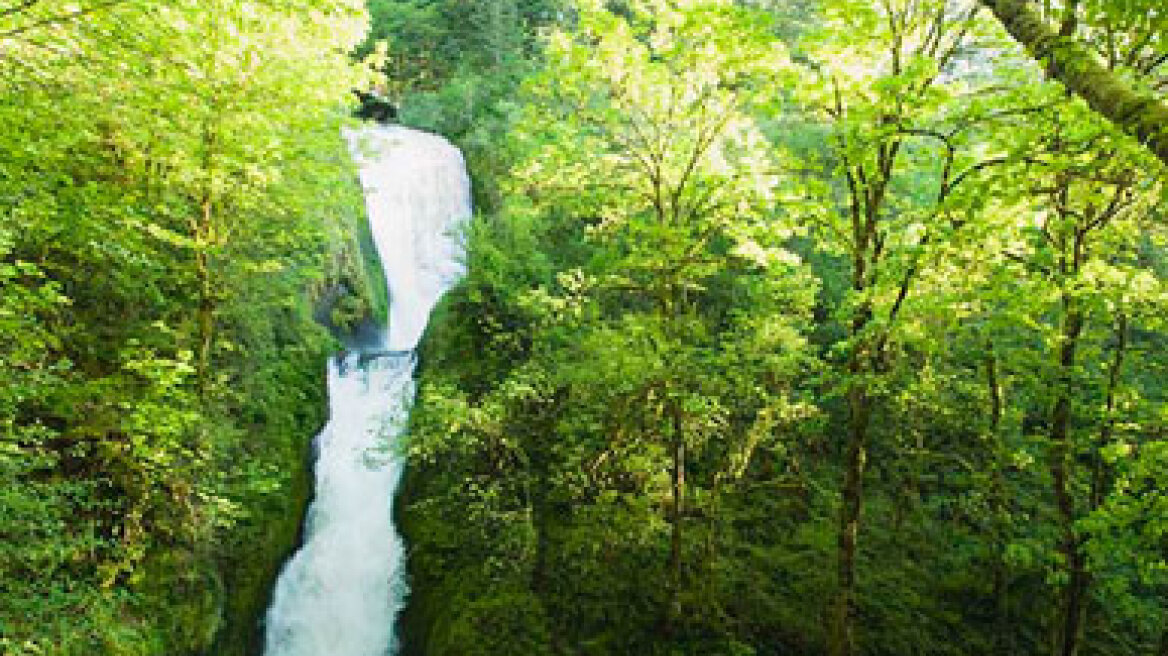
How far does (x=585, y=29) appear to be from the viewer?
6605 millimetres

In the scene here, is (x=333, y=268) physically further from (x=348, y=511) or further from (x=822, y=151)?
(x=822, y=151)

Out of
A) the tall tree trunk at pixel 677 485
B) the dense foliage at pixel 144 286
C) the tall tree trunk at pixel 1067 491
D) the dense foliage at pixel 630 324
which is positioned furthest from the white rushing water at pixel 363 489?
the tall tree trunk at pixel 1067 491

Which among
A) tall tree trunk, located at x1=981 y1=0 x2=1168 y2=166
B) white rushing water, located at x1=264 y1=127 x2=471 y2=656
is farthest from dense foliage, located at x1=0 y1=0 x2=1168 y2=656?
white rushing water, located at x1=264 y1=127 x2=471 y2=656

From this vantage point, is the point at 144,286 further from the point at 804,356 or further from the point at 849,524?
the point at 849,524

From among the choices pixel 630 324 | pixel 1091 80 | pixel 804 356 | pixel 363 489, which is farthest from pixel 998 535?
pixel 363 489

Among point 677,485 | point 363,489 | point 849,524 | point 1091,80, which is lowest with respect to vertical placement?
point 363,489

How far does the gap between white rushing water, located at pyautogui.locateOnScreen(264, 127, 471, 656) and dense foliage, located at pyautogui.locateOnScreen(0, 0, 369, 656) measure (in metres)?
0.64

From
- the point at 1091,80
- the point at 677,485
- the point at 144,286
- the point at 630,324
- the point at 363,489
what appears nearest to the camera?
the point at 1091,80

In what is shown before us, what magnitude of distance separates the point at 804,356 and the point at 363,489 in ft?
28.1

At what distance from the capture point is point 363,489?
11602 mm

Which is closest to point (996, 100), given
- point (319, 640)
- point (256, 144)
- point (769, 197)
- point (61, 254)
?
point (769, 197)

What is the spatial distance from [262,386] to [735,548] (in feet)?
25.6

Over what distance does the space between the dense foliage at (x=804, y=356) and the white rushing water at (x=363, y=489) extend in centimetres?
72

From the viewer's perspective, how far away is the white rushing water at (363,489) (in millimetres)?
9383
